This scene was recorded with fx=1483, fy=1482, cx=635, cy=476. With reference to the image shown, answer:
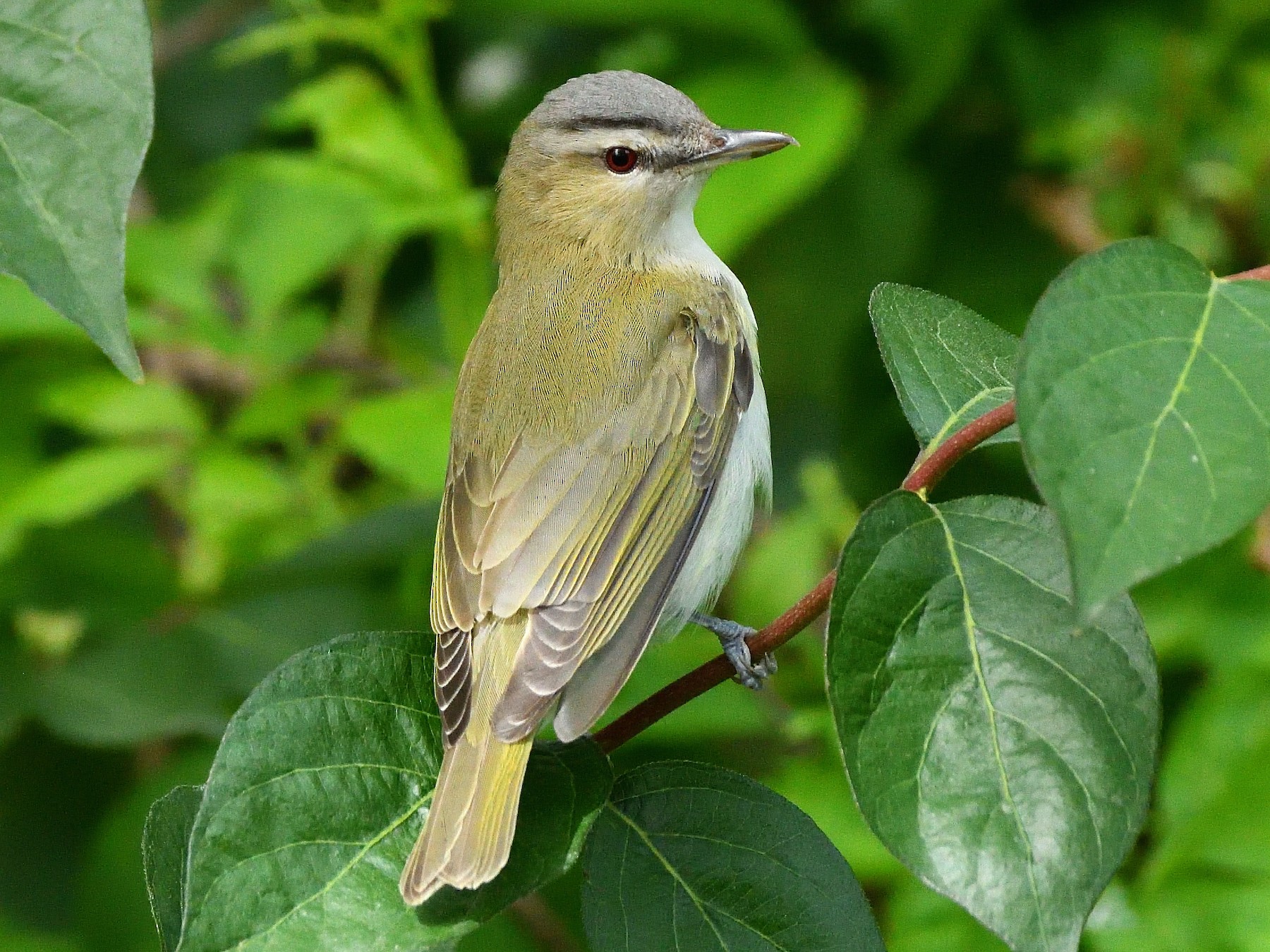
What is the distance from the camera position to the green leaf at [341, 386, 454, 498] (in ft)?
9.71

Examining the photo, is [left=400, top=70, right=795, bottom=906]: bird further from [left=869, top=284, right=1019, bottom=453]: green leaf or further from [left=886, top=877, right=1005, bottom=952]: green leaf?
[left=886, top=877, right=1005, bottom=952]: green leaf

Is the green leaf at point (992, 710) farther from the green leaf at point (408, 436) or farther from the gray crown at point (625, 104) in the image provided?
the green leaf at point (408, 436)

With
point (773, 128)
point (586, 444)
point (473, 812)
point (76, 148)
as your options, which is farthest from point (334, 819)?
point (773, 128)

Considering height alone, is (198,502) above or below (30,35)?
below

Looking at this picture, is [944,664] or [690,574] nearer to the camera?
[944,664]

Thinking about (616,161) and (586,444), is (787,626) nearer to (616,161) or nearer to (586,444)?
(586,444)

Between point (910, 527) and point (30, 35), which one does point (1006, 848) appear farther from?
point (30, 35)

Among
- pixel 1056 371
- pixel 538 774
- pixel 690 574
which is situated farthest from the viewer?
pixel 690 574

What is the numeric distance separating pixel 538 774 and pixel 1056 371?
2.60ft

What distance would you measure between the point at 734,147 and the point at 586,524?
80cm

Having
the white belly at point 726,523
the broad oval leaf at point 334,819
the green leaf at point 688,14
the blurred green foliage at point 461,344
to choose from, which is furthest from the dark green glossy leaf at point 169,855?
the green leaf at point 688,14

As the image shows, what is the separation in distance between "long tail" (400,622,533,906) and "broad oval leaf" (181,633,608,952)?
0.03 metres

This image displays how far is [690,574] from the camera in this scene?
2303 mm

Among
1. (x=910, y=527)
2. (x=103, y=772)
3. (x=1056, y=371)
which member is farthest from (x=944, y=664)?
(x=103, y=772)
